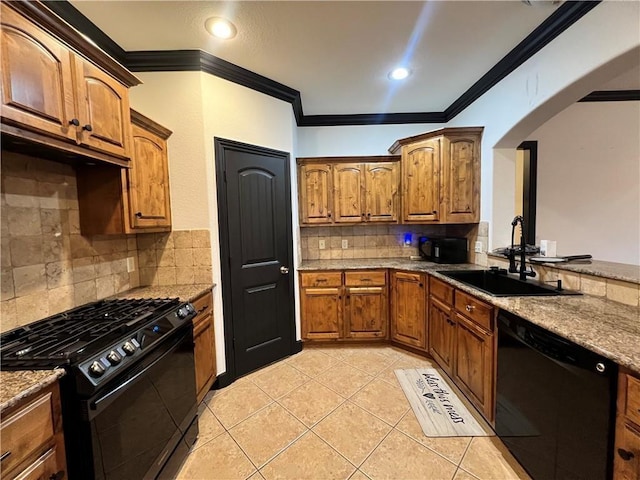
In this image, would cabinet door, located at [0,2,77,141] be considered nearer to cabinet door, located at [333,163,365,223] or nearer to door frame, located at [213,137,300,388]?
door frame, located at [213,137,300,388]

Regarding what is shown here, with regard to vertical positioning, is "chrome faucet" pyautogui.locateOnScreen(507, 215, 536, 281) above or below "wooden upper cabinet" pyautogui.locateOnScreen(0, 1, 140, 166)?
below

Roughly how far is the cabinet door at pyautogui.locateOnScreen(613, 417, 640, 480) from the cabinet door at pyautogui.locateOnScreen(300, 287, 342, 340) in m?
2.18

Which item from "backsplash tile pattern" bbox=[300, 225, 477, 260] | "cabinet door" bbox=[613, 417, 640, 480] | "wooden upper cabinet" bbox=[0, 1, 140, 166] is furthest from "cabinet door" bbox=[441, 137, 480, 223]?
"wooden upper cabinet" bbox=[0, 1, 140, 166]

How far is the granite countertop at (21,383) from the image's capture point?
2.63 ft

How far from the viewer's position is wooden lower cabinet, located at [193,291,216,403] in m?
1.96

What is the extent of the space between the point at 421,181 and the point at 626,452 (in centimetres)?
249

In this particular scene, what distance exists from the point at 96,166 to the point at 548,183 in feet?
14.8

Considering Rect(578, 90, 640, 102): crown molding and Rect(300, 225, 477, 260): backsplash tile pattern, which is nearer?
Rect(578, 90, 640, 102): crown molding

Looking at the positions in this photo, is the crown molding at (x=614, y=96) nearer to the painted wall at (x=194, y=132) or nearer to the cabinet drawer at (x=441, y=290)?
the cabinet drawer at (x=441, y=290)

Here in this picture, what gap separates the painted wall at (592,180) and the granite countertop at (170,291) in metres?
3.88

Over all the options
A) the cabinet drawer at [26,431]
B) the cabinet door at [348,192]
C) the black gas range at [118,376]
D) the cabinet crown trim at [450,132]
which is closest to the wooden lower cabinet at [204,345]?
the black gas range at [118,376]

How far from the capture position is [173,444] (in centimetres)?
147

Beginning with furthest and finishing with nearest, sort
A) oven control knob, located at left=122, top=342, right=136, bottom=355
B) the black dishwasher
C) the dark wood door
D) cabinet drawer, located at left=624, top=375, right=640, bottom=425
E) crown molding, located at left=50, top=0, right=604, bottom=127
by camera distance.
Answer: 1. the dark wood door
2. crown molding, located at left=50, top=0, right=604, bottom=127
3. oven control knob, located at left=122, top=342, right=136, bottom=355
4. the black dishwasher
5. cabinet drawer, located at left=624, top=375, right=640, bottom=425

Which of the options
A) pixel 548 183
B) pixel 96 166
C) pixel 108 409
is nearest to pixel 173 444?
pixel 108 409
